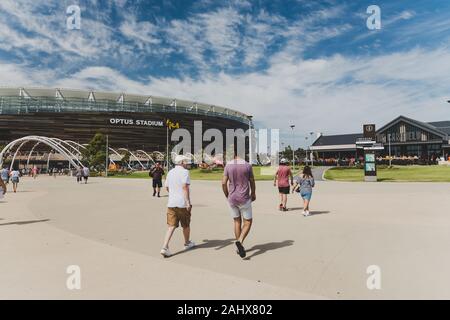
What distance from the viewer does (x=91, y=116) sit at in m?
80.9

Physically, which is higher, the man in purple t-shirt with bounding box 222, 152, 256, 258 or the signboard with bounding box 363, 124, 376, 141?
the signboard with bounding box 363, 124, 376, 141

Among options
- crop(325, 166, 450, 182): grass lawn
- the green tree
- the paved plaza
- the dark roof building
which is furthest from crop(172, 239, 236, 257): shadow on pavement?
the dark roof building

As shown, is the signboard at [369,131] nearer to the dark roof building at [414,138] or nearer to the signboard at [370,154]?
the signboard at [370,154]

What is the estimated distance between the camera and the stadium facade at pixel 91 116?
76.1 m

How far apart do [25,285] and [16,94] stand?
9291 centimetres

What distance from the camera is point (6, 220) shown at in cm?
952

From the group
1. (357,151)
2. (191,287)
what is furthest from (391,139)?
(191,287)

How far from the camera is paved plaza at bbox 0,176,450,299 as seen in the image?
4078 millimetres

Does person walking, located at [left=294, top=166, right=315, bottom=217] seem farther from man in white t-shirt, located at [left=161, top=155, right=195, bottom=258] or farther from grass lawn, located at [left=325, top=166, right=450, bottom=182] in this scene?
grass lawn, located at [left=325, top=166, right=450, bottom=182]

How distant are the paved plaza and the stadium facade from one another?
74599mm

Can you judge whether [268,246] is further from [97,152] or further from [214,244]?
[97,152]

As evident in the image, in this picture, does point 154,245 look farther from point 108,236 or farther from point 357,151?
point 357,151

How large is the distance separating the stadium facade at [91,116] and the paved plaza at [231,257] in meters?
74.6

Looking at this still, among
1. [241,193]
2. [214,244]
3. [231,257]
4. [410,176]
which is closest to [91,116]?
[410,176]
